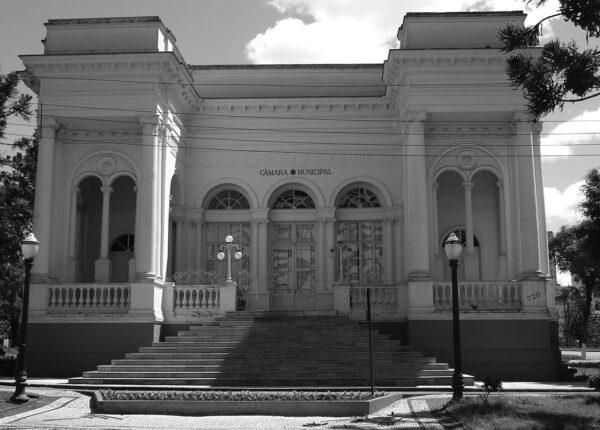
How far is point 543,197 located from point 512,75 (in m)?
10.7

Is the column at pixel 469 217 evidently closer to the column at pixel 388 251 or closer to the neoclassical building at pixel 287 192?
the neoclassical building at pixel 287 192

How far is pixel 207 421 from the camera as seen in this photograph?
1378 cm

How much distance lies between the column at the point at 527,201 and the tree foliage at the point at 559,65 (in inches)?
355

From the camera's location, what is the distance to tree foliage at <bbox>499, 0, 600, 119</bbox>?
13.7 meters

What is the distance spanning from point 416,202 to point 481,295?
3427mm

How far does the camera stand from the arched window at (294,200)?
27812mm

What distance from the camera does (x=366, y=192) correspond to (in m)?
27.7

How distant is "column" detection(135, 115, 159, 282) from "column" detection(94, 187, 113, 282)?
1.93m

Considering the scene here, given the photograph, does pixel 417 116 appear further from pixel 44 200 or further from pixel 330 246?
pixel 44 200

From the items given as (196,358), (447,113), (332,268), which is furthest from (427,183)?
(196,358)

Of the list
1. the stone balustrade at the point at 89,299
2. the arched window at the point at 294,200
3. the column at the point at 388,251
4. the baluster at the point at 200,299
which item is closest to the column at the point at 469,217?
the column at the point at 388,251

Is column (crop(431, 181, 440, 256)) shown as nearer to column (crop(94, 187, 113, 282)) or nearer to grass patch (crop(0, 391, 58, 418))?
column (crop(94, 187, 113, 282))

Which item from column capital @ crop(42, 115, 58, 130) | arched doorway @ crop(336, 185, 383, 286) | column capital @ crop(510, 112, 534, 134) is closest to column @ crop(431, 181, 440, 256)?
arched doorway @ crop(336, 185, 383, 286)

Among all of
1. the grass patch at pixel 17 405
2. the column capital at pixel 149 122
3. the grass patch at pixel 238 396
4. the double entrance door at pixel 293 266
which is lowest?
the grass patch at pixel 17 405
